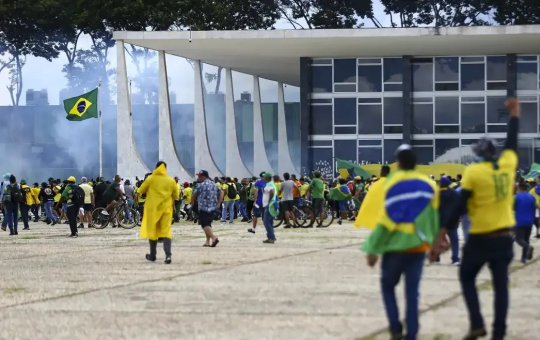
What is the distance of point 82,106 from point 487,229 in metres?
41.5

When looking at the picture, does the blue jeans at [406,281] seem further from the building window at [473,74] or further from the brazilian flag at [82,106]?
the building window at [473,74]

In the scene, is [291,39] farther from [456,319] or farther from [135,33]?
[456,319]

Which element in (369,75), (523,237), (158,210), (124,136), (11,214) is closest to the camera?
(523,237)

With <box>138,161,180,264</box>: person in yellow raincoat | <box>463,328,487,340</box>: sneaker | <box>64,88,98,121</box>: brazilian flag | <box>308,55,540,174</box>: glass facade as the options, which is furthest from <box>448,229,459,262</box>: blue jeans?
<box>308,55,540,174</box>: glass facade

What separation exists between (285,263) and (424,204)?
373 inches

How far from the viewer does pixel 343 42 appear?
50781mm

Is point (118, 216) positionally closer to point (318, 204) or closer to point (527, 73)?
point (318, 204)

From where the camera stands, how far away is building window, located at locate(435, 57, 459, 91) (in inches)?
2121

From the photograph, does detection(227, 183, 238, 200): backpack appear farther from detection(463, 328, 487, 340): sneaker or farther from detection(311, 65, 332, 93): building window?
detection(463, 328, 487, 340): sneaker

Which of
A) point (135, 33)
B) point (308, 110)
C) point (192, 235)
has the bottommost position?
point (192, 235)

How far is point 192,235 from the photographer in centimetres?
2822

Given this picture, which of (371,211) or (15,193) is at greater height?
(371,211)

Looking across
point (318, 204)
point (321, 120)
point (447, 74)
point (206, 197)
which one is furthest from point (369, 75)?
point (206, 197)

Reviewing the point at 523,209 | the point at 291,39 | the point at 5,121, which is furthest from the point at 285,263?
the point at 5,121
